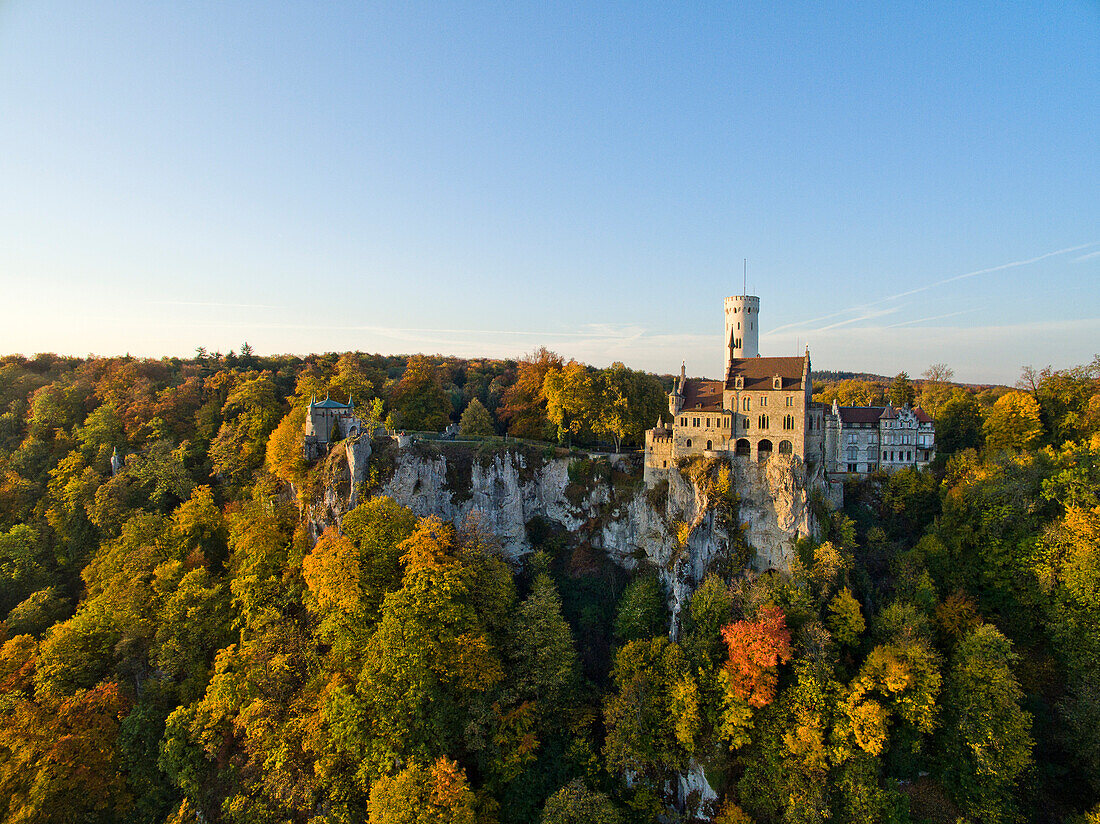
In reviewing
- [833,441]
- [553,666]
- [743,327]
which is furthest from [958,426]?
[553,666]

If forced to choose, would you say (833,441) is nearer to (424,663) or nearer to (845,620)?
(845,620)

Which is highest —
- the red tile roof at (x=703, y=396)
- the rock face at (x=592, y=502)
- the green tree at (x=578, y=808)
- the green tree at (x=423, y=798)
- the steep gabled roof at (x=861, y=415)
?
the red tile roof at (x=703, y=396)

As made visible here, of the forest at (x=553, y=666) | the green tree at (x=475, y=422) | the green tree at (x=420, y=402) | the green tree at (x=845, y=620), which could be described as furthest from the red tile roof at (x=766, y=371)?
the green tree at (x=420, y=402)

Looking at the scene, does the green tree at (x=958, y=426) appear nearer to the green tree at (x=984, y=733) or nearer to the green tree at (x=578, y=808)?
the green tree at (x=984, y=733)

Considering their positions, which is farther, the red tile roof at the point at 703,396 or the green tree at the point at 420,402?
the green tree at the point at 420,402

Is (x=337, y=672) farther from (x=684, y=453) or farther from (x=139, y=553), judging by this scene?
(x=684, y=453)

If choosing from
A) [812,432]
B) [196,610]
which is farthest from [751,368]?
[196,610]

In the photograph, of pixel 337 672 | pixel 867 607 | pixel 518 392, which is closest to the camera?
pixel 337 672
